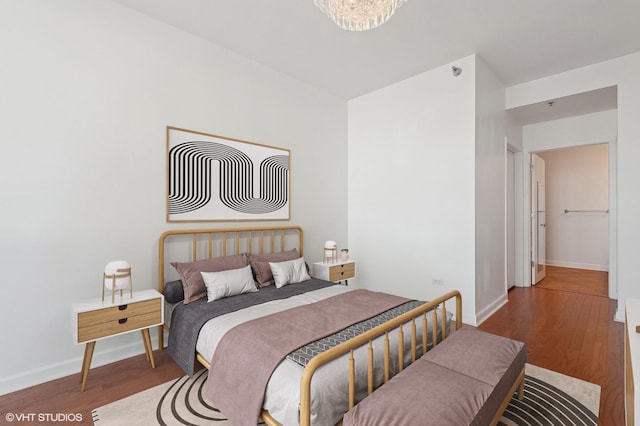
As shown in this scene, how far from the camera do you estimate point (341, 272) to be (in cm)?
402

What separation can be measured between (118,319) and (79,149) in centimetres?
137

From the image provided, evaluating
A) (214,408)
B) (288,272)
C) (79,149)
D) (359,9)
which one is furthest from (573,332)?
(79,149)

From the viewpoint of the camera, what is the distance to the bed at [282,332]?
1.51m

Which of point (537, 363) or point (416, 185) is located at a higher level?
point (416, 185)

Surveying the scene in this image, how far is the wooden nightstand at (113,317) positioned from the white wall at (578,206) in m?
7.12

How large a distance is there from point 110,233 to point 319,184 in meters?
2.56

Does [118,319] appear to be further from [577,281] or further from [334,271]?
[577,281]

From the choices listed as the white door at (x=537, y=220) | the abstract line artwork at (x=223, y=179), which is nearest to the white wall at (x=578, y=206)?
the white door at (x=537, y=220)

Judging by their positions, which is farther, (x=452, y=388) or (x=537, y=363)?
(x=537, y=363)

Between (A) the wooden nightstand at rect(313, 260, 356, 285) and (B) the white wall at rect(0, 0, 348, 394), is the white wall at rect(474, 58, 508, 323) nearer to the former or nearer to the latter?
(A) the wooden nightstand at rect(313, 260, 356, 285)

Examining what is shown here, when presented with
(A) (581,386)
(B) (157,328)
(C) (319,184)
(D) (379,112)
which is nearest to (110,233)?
(B) (157,328)

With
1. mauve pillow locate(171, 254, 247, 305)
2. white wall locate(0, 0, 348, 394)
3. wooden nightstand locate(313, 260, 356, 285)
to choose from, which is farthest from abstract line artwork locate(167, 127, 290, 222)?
wooden nightstand locate(313, 260, 356, 285)

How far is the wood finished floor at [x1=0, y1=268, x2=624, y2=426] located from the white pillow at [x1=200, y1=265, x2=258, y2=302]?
67cm
